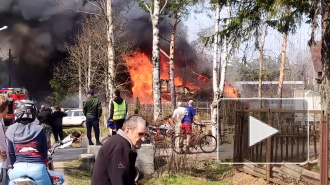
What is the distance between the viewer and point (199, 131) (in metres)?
16.4

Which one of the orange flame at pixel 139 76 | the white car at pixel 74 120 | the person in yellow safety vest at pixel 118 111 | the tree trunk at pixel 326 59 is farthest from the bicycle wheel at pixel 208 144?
the orange flame at pixel 139 76

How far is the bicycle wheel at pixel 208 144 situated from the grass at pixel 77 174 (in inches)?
160

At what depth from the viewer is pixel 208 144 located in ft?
52.1

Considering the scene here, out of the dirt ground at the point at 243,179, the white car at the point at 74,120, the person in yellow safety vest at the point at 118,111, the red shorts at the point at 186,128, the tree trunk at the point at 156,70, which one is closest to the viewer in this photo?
the dirt ground at the point at 243,179

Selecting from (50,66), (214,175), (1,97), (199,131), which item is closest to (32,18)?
(50,66)

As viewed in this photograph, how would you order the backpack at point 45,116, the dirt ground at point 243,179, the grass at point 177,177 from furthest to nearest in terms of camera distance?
the backpack at point 45,116 < the grass at point 177,177 < the dirt ground at point 243,179

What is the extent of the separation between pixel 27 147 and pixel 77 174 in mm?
6290

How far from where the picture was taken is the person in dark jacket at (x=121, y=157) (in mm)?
3920

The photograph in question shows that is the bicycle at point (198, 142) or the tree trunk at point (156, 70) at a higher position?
the tree trunk at point (156, 70)

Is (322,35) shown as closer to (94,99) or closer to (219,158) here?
(219,158)

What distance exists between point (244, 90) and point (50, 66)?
19.6 metres

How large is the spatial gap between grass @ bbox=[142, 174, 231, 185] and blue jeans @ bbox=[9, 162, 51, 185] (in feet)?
A: 20.0

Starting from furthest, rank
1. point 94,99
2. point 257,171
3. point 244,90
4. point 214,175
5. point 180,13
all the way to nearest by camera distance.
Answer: point 244,90 < point 180,13 < point 94,99 < point 214,175 < point 257,171
